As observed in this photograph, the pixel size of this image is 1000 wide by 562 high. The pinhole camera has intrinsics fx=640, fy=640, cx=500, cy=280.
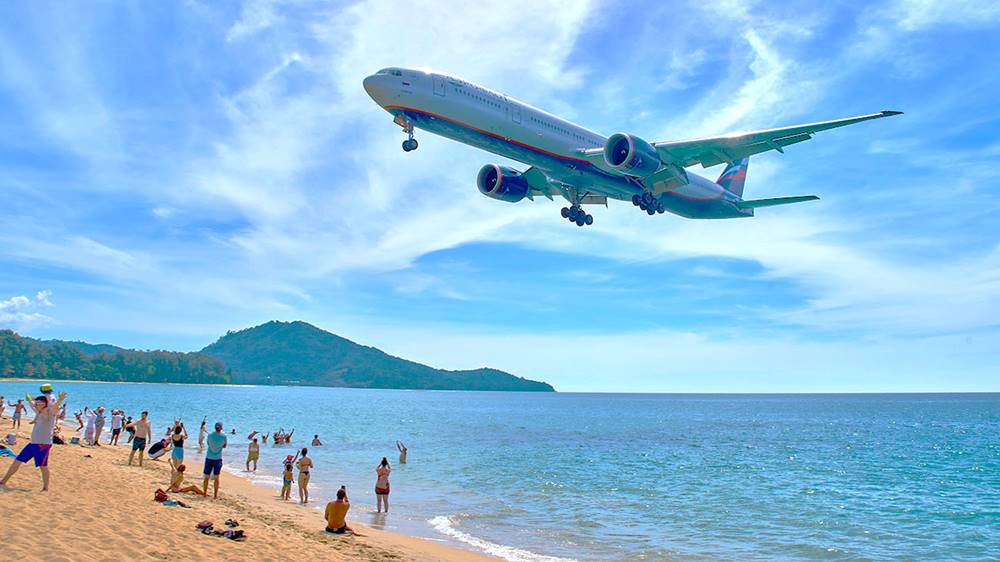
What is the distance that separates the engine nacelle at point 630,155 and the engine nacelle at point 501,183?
8.05 meters

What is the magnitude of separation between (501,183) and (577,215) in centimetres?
491

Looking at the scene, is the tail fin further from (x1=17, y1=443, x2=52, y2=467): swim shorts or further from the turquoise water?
(x1=17, y1=443, x2=52, y2=467): swim shorts

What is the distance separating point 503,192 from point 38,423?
28.3m

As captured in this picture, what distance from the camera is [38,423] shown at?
13344 millimetres

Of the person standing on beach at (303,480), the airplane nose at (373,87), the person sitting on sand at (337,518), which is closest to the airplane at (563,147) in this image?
the airplane nose at (373,87)

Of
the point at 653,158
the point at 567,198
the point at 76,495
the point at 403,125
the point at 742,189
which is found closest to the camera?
the point at 76,495

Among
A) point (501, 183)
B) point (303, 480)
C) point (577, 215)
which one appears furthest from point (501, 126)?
point (303, 480)

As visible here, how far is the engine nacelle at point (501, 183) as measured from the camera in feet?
125

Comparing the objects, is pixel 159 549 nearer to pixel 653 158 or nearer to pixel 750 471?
pixel 653 158

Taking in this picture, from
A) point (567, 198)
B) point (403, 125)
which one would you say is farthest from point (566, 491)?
point (403, 125)

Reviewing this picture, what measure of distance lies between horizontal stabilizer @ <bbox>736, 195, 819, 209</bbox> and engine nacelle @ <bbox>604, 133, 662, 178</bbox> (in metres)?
12.3

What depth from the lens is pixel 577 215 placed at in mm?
37531

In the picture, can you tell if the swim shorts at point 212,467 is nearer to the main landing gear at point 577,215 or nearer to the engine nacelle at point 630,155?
the engine nacelle at point 630,155

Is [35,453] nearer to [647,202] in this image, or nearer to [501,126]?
[501,126]
